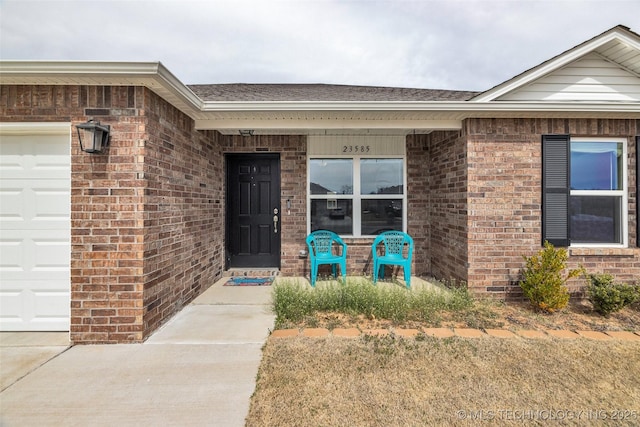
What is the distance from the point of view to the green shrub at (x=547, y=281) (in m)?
3.53

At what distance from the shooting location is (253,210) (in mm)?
5469

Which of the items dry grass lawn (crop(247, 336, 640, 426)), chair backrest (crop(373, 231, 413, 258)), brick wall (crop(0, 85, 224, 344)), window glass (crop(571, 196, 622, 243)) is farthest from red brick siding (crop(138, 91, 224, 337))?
window glass (crop(571, 196, 622, 243))

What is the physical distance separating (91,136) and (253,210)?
2.96m

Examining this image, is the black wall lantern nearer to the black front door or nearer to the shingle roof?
the shingle roof

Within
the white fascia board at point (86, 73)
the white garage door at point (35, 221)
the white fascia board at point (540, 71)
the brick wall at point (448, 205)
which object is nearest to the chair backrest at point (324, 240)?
the brick wall at point (448, 205)

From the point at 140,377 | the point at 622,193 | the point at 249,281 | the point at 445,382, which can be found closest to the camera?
the point at 445,382

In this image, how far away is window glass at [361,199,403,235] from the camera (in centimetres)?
536

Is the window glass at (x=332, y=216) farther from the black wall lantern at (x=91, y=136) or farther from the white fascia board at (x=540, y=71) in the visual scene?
the black wall lantern at (x=91, y=136)

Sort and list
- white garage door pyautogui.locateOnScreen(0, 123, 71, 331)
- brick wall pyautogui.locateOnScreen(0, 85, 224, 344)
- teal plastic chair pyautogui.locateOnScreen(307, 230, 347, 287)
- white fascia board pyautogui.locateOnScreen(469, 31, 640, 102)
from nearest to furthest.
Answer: brick wall pyautogui.locateOnScreen(0, 85, 224, 344)
white garage door pyautogui.locateOnScreen(0, 123, 71, 331)
white fascia board pyautogui.locateOnScreen(469, 31, 640, 102)
teal plastic chair pyautogui.locateOnScreen(307, 230, 347, 287)

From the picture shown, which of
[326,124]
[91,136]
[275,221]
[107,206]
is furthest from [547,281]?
[91,136]

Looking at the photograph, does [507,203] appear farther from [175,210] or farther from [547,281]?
[175,210]

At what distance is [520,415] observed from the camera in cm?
189

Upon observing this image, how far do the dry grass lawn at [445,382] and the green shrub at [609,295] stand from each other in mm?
721

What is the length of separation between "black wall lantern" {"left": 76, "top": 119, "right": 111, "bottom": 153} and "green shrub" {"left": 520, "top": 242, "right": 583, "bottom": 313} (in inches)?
208
